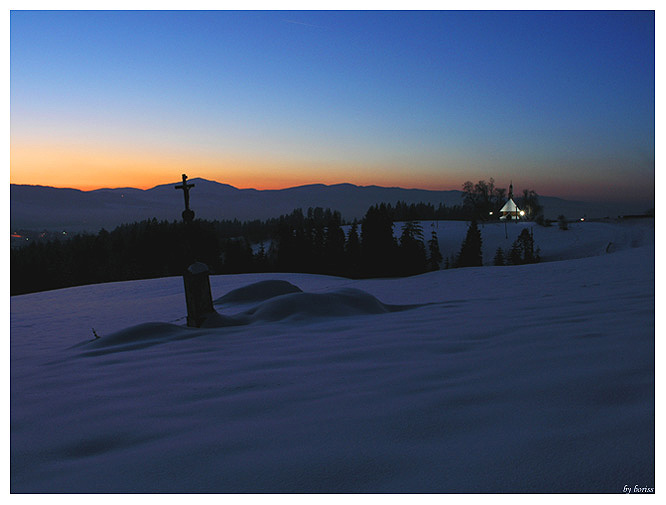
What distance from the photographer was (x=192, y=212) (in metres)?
7.21

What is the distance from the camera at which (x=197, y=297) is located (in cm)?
673

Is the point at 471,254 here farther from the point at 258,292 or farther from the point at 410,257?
the point at 258,292

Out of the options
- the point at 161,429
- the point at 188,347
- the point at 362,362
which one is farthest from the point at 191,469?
the point at 188,347

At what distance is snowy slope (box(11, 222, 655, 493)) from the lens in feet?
5.30

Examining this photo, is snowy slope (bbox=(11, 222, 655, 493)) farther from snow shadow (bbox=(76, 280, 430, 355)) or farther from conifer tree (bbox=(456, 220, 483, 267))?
conifer tree (bbox=(456, 220, 483, 267))

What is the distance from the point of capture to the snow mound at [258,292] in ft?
37.6

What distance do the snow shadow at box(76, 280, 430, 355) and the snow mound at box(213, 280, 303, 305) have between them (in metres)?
3.92

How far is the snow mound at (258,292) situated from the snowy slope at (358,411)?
656 centimetres

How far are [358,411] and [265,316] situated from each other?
4.87 m

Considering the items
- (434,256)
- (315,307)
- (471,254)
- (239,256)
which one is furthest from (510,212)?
(315,307)

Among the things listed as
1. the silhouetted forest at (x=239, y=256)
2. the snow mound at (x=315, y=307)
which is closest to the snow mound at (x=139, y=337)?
the snow mound at (x=315, y=307)

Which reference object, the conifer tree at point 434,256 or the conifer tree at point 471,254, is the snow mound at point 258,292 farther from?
the conifer tree at point 434,256
